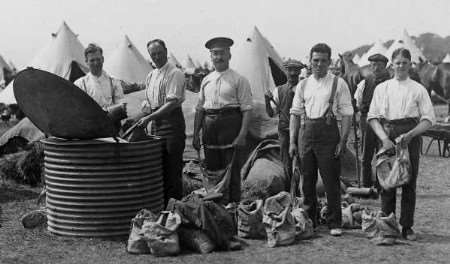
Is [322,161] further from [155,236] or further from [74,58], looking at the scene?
[74,58]

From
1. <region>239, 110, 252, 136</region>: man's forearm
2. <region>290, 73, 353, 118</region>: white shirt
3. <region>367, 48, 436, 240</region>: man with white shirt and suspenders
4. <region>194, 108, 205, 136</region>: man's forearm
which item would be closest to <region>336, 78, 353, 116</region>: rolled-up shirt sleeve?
<region>290, 73, 353, 118</region>: white shirt

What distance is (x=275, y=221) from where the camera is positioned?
5215 mm

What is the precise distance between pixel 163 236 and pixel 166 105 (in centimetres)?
128

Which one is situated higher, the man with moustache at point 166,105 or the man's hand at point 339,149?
the man with moustache at point 166,105

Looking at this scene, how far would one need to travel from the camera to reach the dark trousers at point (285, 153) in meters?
7.01

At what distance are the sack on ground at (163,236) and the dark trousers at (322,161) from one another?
1.29m

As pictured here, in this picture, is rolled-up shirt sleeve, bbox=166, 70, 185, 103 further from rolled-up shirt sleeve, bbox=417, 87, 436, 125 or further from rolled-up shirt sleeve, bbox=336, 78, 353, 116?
rolled-up shirt sleeve, bbox=417, 87, 436, 125

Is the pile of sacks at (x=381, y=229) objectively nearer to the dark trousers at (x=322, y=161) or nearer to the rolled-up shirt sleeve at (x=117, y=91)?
the dark trousers at (x=322, y=161)

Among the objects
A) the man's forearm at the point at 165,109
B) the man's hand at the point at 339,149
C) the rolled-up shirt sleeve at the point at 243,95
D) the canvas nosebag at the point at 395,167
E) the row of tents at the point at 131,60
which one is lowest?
the canvas nosebag at the point at 395,167

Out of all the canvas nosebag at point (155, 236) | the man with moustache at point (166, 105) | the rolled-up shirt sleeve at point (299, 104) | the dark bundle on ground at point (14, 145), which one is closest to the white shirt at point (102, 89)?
the man with moustache at point (166, 105)

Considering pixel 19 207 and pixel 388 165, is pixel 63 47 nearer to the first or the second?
pixel 19 207

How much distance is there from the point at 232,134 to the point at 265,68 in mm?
12179

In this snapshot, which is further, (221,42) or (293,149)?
(221,42)

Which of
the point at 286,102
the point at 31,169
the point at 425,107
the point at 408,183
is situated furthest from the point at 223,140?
the point at 31,169
